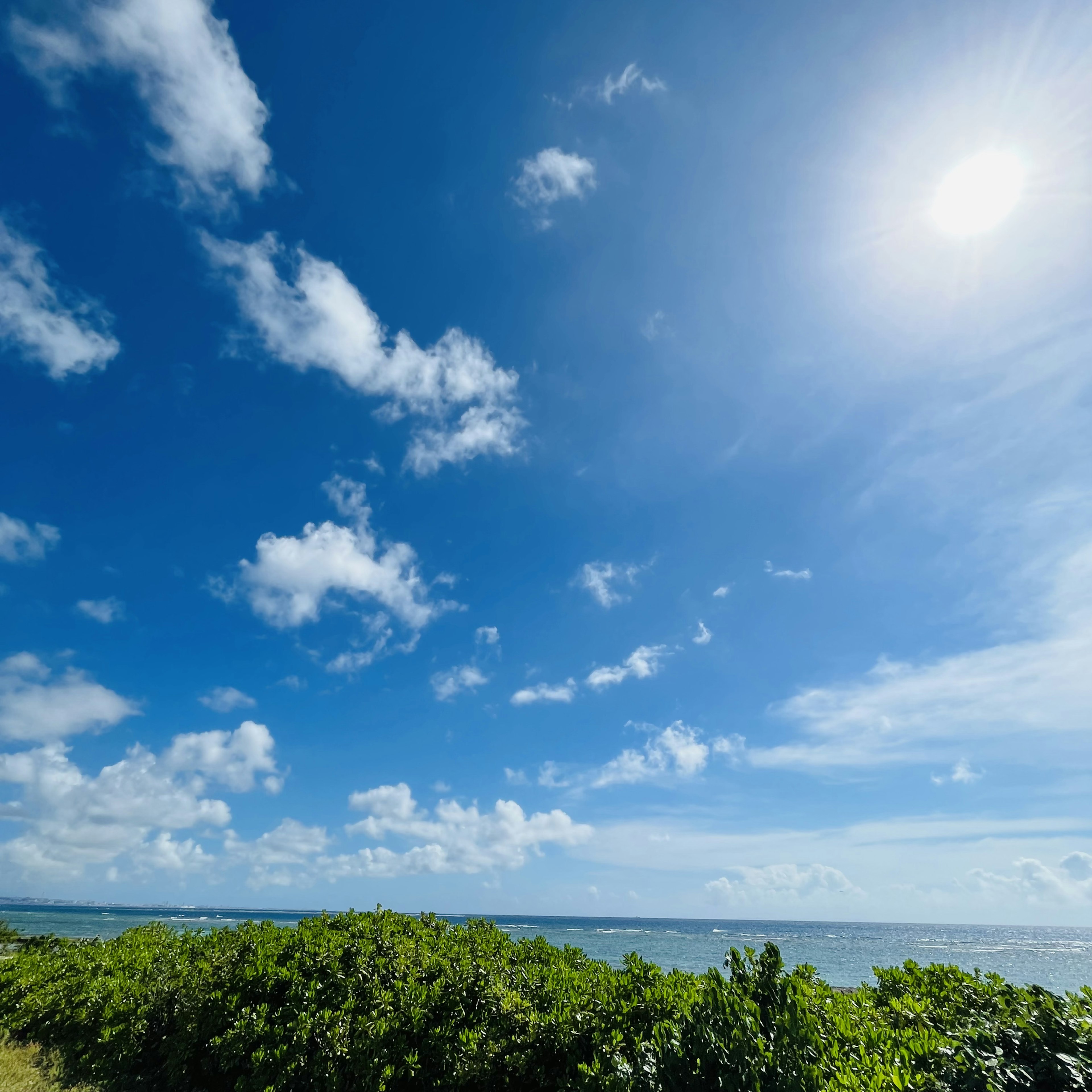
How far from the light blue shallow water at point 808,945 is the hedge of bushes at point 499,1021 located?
87.6 feet

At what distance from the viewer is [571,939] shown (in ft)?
337

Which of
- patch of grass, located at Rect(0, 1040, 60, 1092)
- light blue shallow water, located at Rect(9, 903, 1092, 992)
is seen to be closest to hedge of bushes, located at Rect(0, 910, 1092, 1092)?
patch of grass, located at Rect(0, 1040, 60, 1092)

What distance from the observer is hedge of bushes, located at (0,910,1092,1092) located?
575 cm

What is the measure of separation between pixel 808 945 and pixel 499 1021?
452 ft

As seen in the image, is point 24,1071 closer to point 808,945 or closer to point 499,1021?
point 499,1021

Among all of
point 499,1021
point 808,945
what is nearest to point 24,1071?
point 499,1021

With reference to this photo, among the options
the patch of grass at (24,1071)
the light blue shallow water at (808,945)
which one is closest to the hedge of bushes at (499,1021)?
the patch of grass at (24,1071)

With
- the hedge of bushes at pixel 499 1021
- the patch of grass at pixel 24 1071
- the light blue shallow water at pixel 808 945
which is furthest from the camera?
the light blue shallow water at pixel 808 945

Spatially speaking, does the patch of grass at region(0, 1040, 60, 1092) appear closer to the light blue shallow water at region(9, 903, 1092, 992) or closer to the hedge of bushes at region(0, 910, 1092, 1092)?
the hedge of bushes at region(0, 910, 1092, 1092)

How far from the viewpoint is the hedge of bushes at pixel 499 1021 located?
5754 mm

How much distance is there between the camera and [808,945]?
4412 inches

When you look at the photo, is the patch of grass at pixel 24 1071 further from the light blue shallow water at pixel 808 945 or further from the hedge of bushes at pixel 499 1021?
the light blue shallow water at pixel 808 945

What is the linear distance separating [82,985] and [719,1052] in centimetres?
1746

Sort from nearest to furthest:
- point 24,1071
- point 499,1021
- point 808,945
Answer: point 499,1021, point 24,1071, point 808,945
